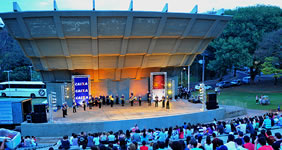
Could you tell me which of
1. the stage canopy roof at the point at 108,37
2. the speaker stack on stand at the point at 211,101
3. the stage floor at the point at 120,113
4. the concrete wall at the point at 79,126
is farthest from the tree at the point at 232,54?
the concrete wall at the point at 79,126

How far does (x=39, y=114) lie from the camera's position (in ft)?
53.7

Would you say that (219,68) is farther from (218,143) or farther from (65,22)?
(218,143)

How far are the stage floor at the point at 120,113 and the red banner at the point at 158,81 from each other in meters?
2.44

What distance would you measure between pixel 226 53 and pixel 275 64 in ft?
24.5

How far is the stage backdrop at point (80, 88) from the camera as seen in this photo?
2240 centimetres

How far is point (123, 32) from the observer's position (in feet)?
62.3

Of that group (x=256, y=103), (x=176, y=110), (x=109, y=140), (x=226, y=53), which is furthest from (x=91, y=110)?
(x=226, y=53)

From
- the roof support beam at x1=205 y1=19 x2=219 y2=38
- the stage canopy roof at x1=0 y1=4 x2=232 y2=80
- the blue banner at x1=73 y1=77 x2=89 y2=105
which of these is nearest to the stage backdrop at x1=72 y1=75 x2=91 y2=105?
the blue banner at x1=73 y1=77 x2=89 y2=105

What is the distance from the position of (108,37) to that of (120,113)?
667 cm

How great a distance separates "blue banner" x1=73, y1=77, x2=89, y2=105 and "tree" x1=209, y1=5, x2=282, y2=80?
2550cm

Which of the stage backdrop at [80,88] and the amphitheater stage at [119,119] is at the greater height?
the stage backdrop at [80,88]

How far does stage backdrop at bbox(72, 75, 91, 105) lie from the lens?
22.4 metres

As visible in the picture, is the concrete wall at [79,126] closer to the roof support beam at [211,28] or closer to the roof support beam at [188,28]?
the roof support beam at [188,28]

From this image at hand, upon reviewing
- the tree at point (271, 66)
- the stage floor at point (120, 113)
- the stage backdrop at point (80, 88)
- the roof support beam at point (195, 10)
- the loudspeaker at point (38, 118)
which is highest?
the roof support beam at point (195, 10)
